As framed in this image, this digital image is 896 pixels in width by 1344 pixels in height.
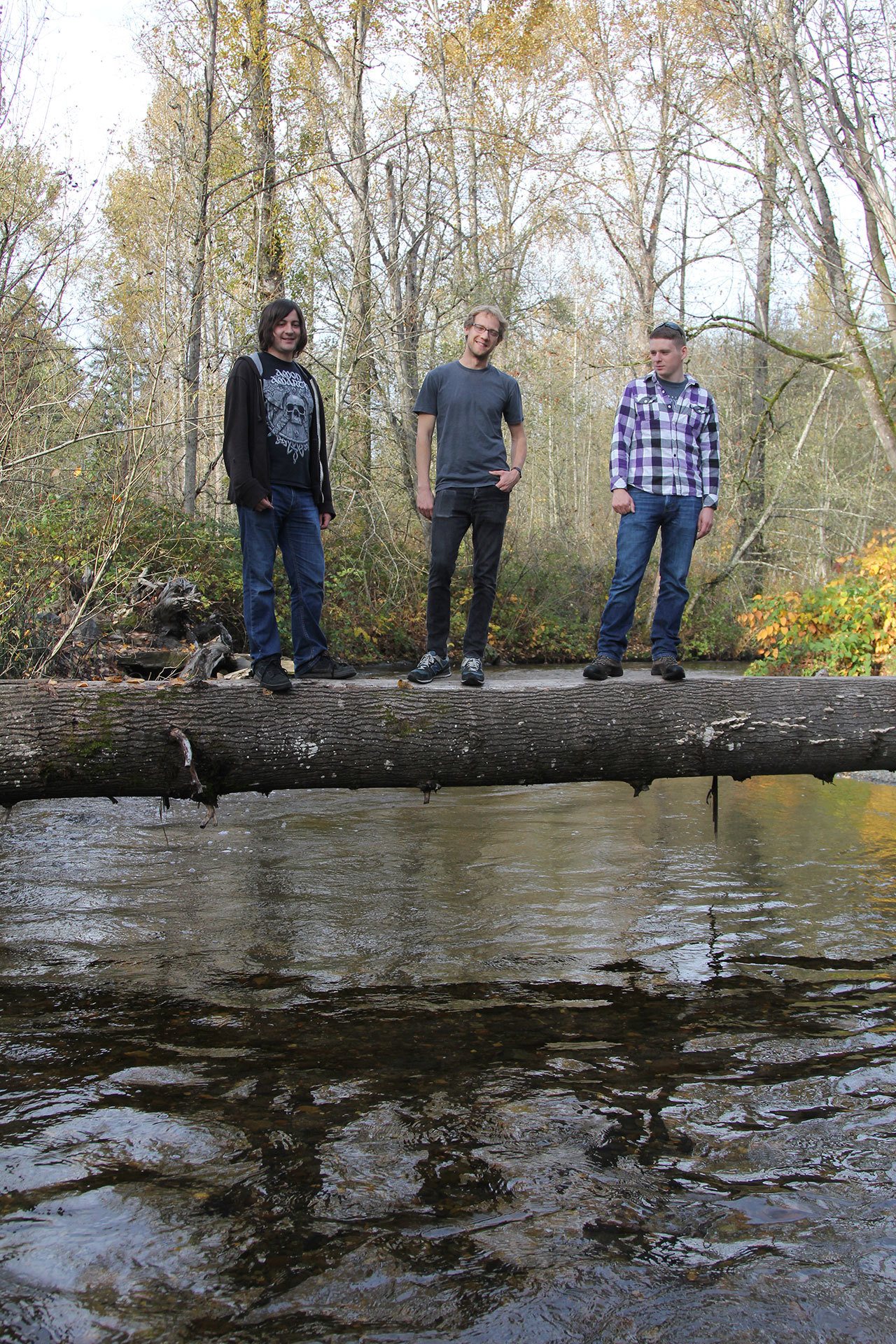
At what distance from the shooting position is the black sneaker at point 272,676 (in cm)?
485

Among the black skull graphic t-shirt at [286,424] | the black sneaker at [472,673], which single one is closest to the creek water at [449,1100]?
the black sneaker at [472,673]

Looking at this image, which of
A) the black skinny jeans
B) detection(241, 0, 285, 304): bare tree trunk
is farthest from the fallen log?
detection(241, 0, 285, 304): bare tree trunk

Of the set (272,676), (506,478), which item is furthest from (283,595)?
(272,676)

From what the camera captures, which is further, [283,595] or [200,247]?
[283,595]

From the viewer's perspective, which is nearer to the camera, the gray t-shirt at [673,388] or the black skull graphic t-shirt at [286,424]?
the black skull graphic t-shirt at [286,424]

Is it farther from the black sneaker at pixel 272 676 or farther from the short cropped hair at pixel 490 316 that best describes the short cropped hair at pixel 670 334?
the black sneaker at pixel 272 676

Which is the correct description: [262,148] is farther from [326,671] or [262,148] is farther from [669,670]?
[669,670]

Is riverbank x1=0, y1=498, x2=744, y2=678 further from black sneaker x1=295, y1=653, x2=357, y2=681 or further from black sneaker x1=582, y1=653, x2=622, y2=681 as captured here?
black sneaker x1=582, y1=653, x2=622, y2=681

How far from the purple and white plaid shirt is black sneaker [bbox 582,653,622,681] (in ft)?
3.18

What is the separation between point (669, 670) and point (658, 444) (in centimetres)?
135

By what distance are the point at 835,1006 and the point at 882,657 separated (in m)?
8.65

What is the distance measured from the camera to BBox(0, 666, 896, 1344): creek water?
2598 millimetres

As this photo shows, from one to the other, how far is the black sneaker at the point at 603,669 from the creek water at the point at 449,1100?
139cm

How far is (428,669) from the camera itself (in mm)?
5570
